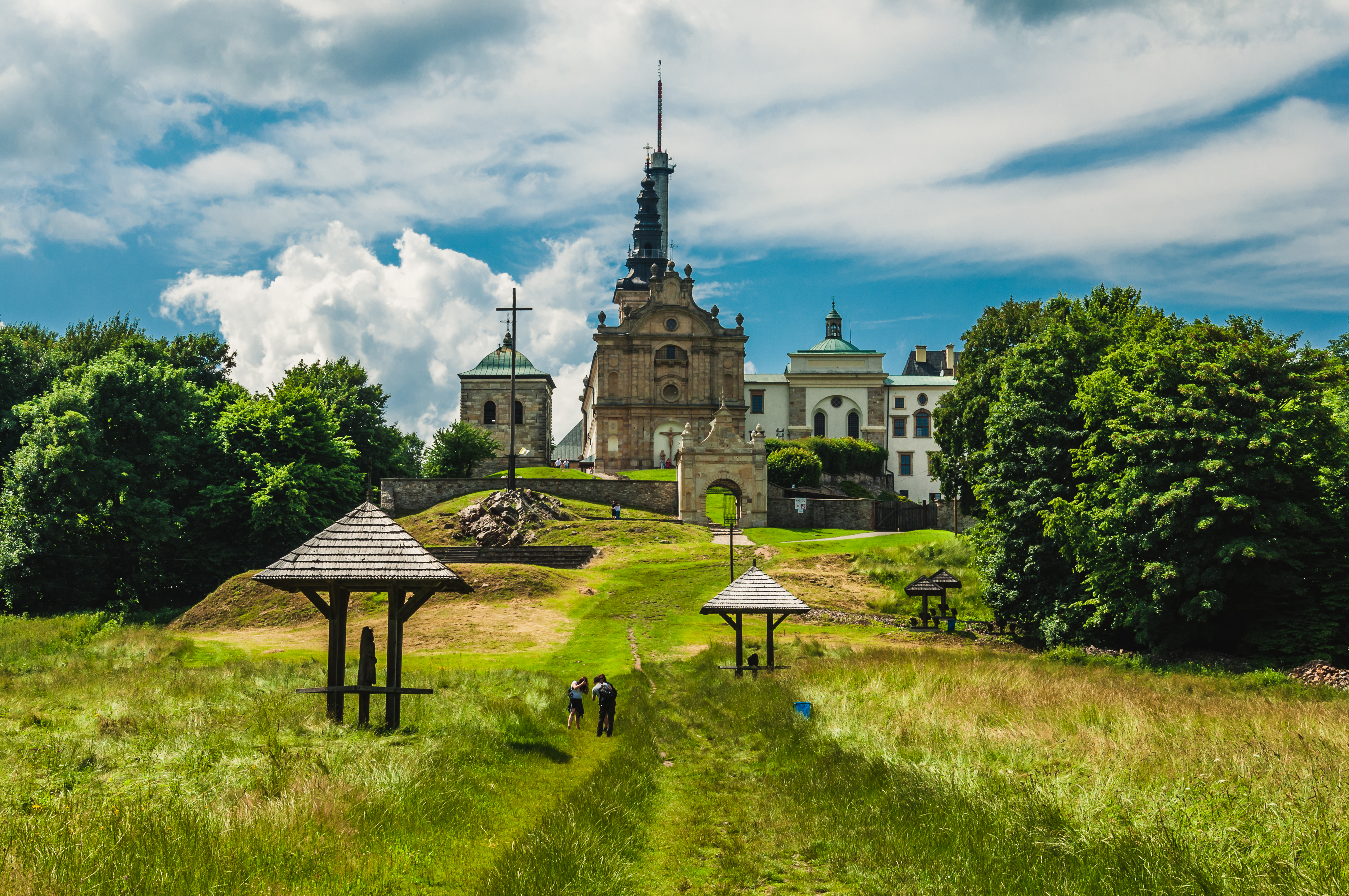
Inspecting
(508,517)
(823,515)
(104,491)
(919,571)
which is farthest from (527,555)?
(823,515)

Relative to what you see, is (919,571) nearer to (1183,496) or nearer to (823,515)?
(823,515)

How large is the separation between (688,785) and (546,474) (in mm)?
56263

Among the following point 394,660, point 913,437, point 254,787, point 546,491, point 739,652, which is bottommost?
point 739,652

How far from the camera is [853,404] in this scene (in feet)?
279

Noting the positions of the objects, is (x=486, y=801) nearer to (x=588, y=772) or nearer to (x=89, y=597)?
(x=588, y=772)

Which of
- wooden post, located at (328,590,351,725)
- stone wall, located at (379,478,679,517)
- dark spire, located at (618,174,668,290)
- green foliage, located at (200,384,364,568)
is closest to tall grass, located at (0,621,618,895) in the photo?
wooden post, located at (328,590,351,725)

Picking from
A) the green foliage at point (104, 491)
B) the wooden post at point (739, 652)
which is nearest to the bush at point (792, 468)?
the green foliage at point (104, 491)

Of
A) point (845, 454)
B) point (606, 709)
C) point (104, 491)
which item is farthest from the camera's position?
point (845, 454)

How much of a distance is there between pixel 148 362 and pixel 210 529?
13.9 m

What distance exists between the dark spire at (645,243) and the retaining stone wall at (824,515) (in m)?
46.9

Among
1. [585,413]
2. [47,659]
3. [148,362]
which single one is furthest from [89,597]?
[585,413]

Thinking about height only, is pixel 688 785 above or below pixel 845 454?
below

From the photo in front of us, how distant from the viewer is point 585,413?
11519cm

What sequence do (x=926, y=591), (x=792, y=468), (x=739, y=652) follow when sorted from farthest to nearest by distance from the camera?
(x=792, y=468) → (x=926, y=591) → (x=739, y=652)
